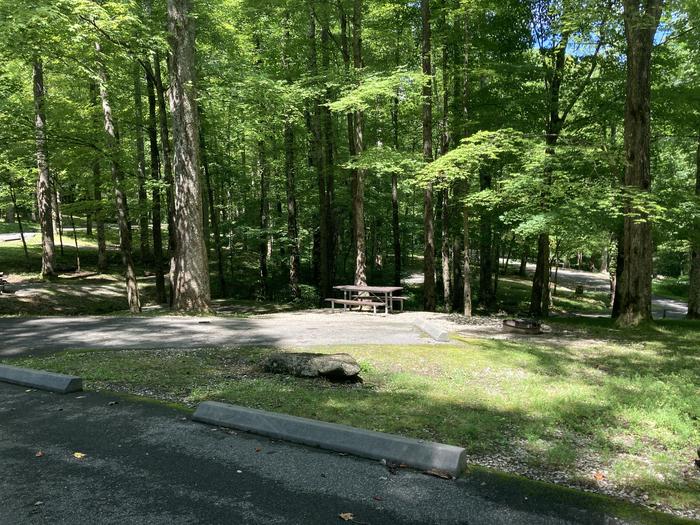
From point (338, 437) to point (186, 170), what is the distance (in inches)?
410

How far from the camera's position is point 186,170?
12555mm

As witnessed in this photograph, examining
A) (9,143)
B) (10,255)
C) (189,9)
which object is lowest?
(10,255)

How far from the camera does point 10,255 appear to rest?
23.1 metres

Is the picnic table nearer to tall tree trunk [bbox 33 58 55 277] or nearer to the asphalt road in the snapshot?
the asphalt road

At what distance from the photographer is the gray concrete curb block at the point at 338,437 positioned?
3534 mm

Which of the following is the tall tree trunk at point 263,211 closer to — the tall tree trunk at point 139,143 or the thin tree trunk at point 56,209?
the tall tree trunk at point 139,143

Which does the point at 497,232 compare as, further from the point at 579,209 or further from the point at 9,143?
the point at 9,143

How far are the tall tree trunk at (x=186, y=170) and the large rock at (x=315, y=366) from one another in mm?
6931

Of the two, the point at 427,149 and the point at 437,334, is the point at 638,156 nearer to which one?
the point at 427,149

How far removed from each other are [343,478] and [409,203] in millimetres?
27816

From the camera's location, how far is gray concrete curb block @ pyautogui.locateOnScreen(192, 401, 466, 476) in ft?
11.6

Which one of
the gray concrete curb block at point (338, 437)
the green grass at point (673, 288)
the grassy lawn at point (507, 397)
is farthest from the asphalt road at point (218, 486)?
the green grass at point (673, 288)

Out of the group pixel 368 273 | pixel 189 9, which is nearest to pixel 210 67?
pixel 189 9

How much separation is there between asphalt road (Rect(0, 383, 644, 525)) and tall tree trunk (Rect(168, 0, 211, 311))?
28.0 ft
